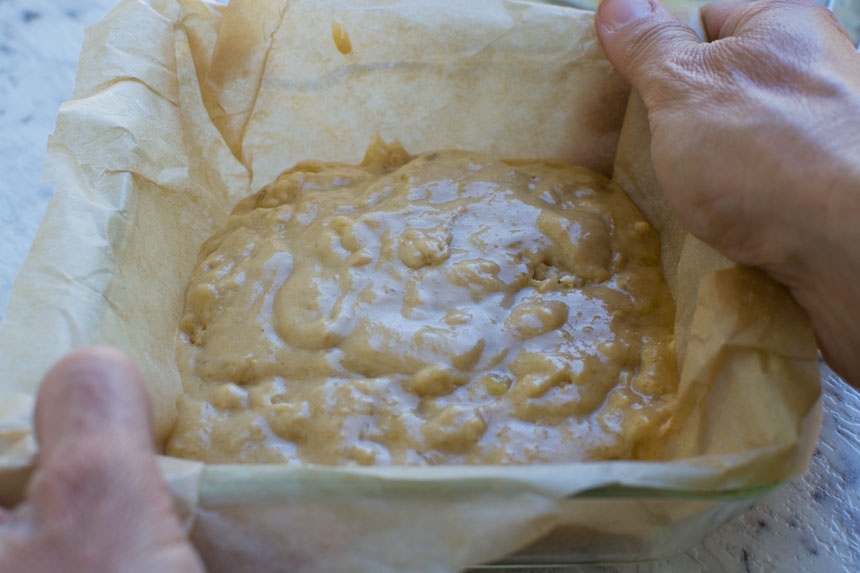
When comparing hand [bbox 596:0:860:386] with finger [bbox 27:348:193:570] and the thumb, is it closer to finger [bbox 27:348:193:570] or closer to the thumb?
the thumb

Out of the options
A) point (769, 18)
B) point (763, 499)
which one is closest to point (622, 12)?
point (769, 18)

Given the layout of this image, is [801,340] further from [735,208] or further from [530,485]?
[530,485]

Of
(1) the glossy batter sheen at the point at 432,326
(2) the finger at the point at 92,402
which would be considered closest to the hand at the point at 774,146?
(1) the glossy batter sheen at the point at 432,326

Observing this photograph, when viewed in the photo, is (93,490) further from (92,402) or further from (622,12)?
(622,12)

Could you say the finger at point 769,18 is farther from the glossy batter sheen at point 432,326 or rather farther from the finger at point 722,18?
the glossy batter sheen at point 432,326

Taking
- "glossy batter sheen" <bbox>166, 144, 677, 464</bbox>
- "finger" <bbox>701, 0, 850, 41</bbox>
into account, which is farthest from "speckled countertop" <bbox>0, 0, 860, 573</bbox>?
"finger" <bbox>701, 0, 850, 41</bbox>

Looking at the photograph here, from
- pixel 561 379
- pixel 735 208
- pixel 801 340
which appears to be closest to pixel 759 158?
pixel 735 208

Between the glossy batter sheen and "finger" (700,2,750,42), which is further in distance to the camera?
"finger" (700,2,750,42)
